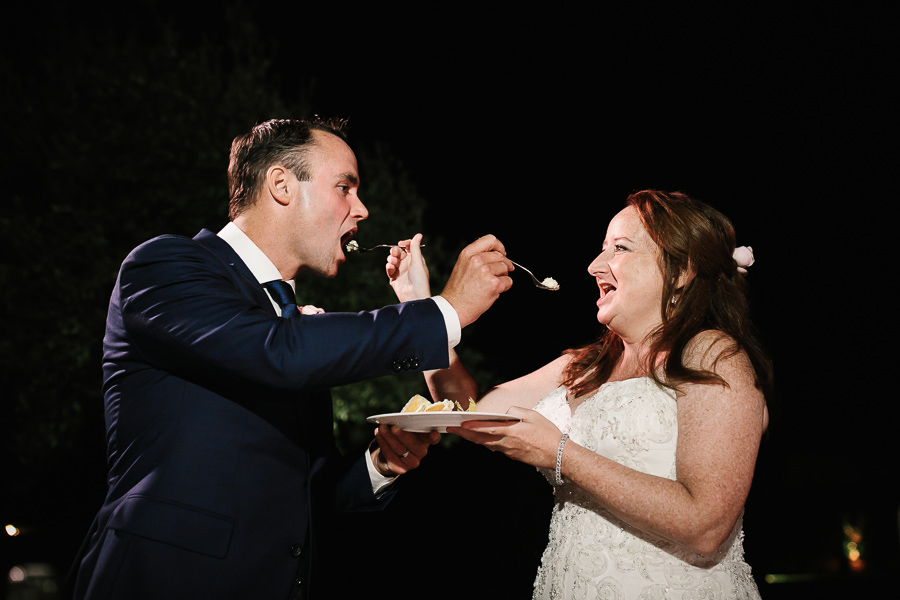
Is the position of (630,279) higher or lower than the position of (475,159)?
higher

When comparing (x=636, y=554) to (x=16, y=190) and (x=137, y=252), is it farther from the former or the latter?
(x=16, y=190)

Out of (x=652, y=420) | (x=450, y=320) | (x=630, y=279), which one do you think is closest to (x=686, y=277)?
(x=630, y=279)

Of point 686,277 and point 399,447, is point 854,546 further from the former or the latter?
point 399,447

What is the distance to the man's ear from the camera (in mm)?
2240

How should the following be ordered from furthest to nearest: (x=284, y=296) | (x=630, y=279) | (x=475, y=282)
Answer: (x=630, y=279) → (x=284, y=296) → (x=475, y=282)

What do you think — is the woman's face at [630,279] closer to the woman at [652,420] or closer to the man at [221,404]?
the woman at [652,420]

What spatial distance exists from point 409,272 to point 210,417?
3.82 feet

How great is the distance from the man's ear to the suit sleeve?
47 centimetres

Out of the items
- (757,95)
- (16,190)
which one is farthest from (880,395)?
(16,190)

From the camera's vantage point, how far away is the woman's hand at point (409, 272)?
2.73 meters

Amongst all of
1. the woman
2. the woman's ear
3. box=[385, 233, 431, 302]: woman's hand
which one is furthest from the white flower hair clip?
box=[385, 233, 431, 302]: woman's hand

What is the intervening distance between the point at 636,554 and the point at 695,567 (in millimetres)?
180

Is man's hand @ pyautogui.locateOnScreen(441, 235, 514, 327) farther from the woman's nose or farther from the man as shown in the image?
the woman's nose

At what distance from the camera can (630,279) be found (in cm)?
252
